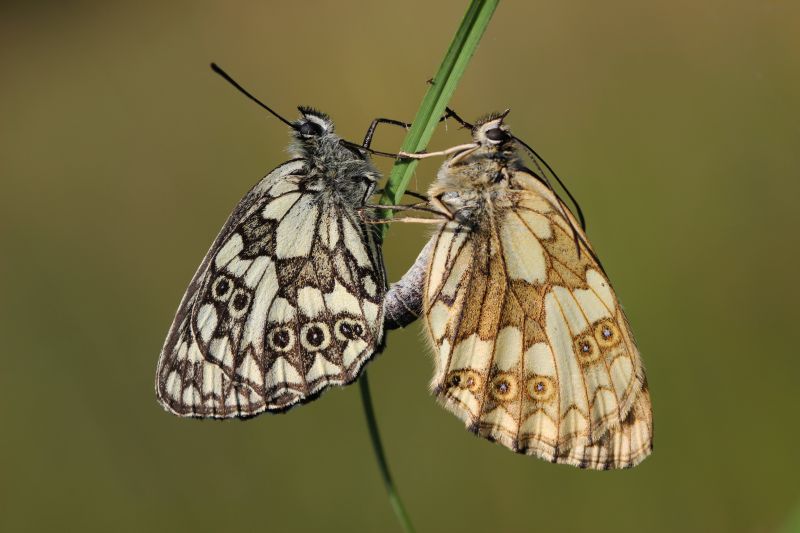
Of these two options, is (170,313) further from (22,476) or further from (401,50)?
(401,50)

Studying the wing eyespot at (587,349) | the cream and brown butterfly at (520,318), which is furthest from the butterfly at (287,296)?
the wing eyespot at (587,349)

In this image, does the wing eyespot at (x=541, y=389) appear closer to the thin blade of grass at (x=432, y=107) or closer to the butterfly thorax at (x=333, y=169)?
the thin blade of grass at (x=432, y=107)

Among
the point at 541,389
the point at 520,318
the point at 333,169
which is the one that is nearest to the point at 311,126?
the point at 333,169

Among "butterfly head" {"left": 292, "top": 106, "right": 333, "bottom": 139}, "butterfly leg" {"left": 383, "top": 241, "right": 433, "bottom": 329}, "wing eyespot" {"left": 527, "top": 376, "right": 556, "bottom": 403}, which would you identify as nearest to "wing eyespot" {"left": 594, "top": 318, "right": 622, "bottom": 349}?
"wing eyespot" {"left": 527, "top": 376, "right": 556, "bottom": 403}

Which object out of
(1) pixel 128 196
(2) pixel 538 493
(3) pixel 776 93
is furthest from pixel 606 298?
(1) pixel 128 196

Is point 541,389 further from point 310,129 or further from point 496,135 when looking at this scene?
point 310,129

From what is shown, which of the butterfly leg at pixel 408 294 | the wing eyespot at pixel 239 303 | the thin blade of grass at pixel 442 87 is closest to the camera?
the thin blade of grass at pixel 442 87
